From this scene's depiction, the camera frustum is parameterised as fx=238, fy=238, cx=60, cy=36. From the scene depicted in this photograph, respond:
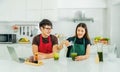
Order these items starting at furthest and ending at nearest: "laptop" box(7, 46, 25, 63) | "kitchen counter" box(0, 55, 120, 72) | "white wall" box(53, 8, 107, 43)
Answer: "white wall" box(53, 8, 107, 43), "laptop" box(7, 46, 25, 63), "kitchen counter" box(0, 55, 120, 72)

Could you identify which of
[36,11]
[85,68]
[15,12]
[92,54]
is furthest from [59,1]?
[85,68]

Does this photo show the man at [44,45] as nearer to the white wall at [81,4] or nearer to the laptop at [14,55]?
the laptop at [14,55]

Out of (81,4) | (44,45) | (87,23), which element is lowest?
(44,45)

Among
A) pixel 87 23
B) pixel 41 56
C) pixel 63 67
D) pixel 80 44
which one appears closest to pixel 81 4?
pixel 87 23

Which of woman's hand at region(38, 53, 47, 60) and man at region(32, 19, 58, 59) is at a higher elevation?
man at region(32, 19, 58, 59)

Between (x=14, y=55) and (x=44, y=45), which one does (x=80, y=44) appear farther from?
(x=14, y=55)

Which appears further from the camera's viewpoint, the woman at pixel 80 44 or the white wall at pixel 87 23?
the white wall at pixel 87 23

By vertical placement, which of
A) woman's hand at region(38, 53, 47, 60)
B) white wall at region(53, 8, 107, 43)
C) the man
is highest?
white wall at region(53, 8, 107, 43)

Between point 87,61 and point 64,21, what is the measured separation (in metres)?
2.83

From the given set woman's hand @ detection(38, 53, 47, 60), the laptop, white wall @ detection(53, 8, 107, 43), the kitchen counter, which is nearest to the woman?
the kitchen counter

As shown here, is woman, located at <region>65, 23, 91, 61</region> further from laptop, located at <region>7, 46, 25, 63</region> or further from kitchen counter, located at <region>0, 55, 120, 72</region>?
laptop, located at <region>7, 46, 25, 63</region>

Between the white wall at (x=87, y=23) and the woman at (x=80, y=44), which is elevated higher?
the white wall at (x=87, y=23)

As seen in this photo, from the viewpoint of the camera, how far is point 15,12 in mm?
4914

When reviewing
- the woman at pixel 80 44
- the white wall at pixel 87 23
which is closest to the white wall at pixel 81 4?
the white wall at pixel 87 23
